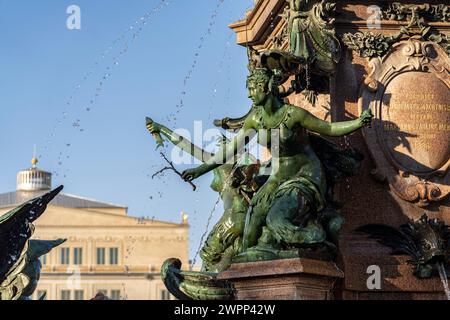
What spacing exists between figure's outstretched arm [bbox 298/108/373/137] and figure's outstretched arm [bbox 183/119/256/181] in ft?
2.78

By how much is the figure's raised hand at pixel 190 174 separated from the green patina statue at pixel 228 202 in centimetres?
75

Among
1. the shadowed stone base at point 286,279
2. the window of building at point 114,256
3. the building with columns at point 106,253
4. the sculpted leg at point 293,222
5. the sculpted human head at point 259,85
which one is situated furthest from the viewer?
the window of building at point 114,256

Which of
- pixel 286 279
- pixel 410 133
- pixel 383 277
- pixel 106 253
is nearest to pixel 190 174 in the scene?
pixel 286 279

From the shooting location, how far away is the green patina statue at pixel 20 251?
22.7 m

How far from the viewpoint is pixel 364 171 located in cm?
1911

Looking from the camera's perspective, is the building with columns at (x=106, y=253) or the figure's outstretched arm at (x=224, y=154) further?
the building with columns at (x=106, y=253)

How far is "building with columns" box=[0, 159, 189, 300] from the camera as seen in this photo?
126m

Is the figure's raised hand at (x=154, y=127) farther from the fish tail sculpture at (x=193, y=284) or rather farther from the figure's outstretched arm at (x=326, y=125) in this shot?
the figure's outstretched arm at (x=326, y=125)

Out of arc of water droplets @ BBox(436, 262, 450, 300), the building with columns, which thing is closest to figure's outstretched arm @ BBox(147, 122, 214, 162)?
arc of water droplets @ BBox(436, 262, 450, 300)

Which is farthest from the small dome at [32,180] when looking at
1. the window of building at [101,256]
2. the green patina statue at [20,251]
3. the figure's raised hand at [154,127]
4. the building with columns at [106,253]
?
the figure's raised hand at [154,127]

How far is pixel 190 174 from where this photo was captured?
18.8 m

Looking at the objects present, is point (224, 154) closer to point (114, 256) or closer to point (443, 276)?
point (443, 276)

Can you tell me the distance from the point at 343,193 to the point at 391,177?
60 centimetres

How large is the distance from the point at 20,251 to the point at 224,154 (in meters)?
5.99
